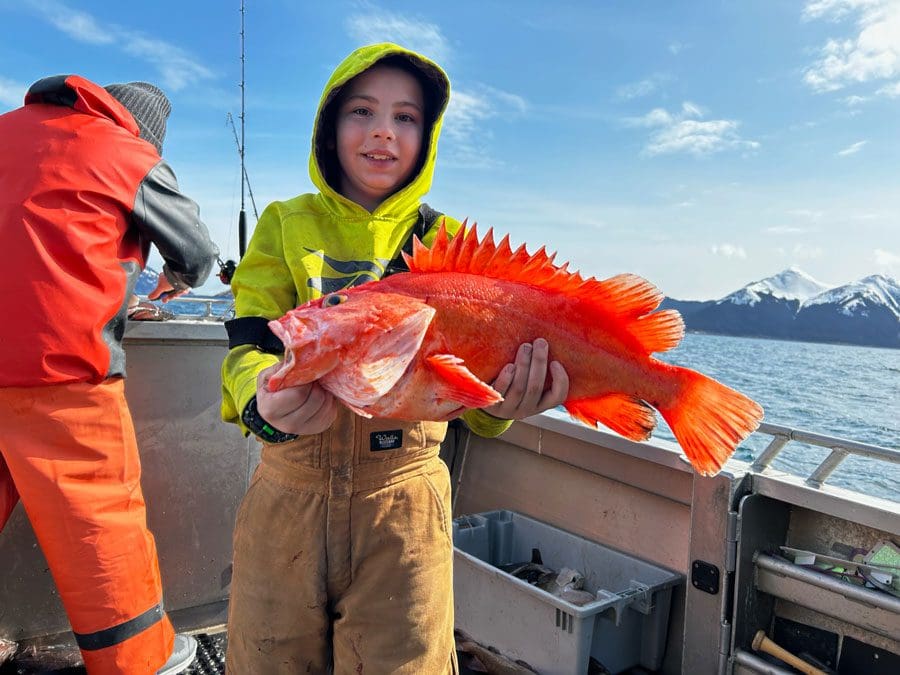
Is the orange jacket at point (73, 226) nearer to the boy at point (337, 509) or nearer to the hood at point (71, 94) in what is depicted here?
the hood at point (71, 94)

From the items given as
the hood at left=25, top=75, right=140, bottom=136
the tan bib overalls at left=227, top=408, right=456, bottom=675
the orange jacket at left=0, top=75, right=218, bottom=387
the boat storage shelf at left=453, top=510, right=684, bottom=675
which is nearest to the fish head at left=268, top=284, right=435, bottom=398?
the tan bib overalls at left=227, top=408, right=456, bottom=675

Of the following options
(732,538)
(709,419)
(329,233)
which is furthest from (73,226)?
(732,538)

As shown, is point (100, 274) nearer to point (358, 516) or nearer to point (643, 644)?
point (358, 516)

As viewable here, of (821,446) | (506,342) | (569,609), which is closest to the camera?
(506,342)

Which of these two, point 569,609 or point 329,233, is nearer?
point 329,233

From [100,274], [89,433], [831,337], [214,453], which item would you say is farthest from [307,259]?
[831,337]

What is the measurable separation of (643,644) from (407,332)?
8.91ft

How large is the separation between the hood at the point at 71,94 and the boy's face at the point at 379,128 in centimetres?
122

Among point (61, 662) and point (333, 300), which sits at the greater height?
point (333, 300)

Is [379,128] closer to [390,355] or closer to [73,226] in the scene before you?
[390,355]

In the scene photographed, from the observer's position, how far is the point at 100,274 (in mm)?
2561

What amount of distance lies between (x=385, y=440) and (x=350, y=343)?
60cm

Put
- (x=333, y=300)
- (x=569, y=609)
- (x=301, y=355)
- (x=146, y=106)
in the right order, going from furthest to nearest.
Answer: (x=146, y=106), (x=569, y=609), (x=333, y=300), (x=301, y=355)

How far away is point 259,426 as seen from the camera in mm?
1710
